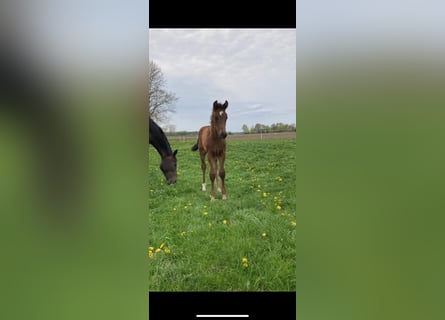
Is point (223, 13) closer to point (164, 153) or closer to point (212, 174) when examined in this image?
point (212, 174)

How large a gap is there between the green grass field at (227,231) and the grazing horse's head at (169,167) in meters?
0.12

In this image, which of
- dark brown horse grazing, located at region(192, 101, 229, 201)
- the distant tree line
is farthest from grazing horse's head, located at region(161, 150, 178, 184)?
the distant tree line

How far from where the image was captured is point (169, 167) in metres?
3.63

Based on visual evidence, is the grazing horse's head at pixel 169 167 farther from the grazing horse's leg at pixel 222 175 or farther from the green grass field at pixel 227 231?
the grazing horse's leg at pixel 222 175

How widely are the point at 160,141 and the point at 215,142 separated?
81 cm

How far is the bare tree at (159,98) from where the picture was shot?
11.2 ft

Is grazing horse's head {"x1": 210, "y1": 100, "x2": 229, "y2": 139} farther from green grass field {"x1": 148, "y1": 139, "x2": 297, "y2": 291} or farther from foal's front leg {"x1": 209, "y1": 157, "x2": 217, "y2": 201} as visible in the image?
green grass field {"x1": 148, "y1": 139, "x2": 297, "y2": 291}

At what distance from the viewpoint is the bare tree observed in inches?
135

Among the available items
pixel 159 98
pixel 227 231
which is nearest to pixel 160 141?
pixel 159 98

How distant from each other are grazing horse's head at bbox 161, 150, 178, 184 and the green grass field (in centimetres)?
12

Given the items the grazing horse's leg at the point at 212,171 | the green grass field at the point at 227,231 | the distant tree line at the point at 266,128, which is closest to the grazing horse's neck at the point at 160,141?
the green grass field at the point at 227,231
